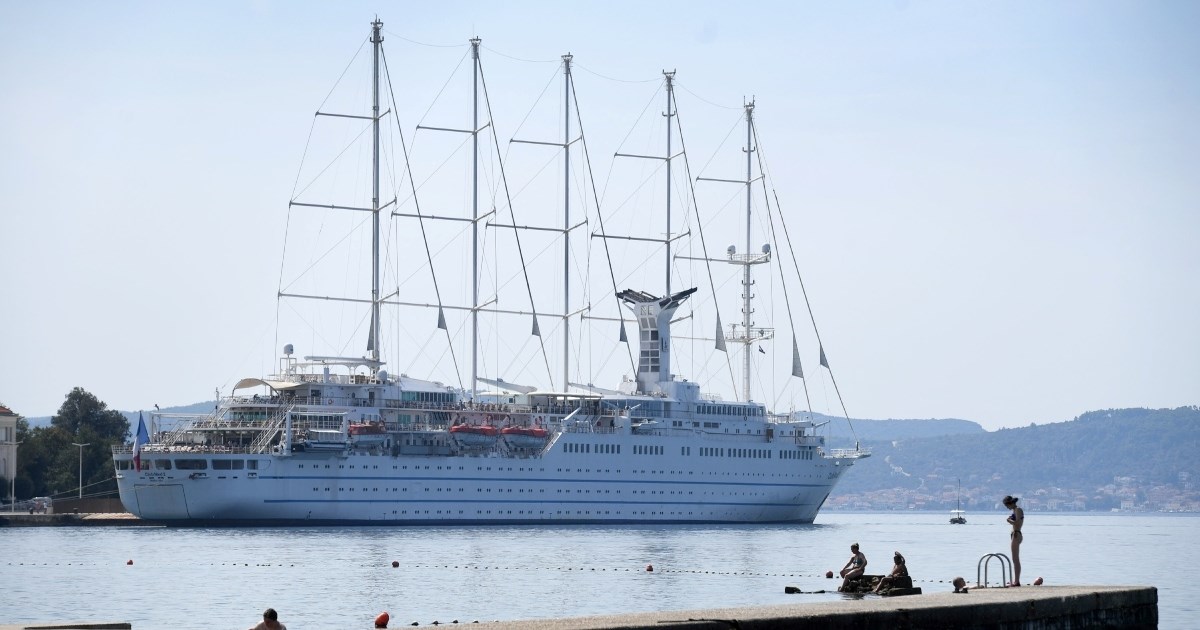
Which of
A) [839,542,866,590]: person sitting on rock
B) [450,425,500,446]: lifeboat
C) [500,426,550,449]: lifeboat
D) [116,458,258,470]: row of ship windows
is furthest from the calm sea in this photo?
[450,425,500,446]: lifeboat

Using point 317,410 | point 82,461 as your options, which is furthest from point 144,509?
point 82,461

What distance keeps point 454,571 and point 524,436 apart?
32.4 m

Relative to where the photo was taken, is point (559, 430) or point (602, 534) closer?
point (602, 534)

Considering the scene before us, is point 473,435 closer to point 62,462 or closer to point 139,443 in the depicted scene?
point 139,443

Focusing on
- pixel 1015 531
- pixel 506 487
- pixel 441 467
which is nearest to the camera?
pixel 1015 531

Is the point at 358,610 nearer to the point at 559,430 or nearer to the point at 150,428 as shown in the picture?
the point at 150,428

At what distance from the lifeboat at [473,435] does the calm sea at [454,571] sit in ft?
15.8

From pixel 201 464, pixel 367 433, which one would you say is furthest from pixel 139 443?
pixel 367 433

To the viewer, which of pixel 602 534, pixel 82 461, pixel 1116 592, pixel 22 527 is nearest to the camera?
pixel 1116 592

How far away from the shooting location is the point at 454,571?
46.2 meters

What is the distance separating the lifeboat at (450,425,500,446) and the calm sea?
482 cm

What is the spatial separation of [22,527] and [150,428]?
10152mm

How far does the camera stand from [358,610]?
35188mm

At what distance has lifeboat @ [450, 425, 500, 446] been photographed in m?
76.8
